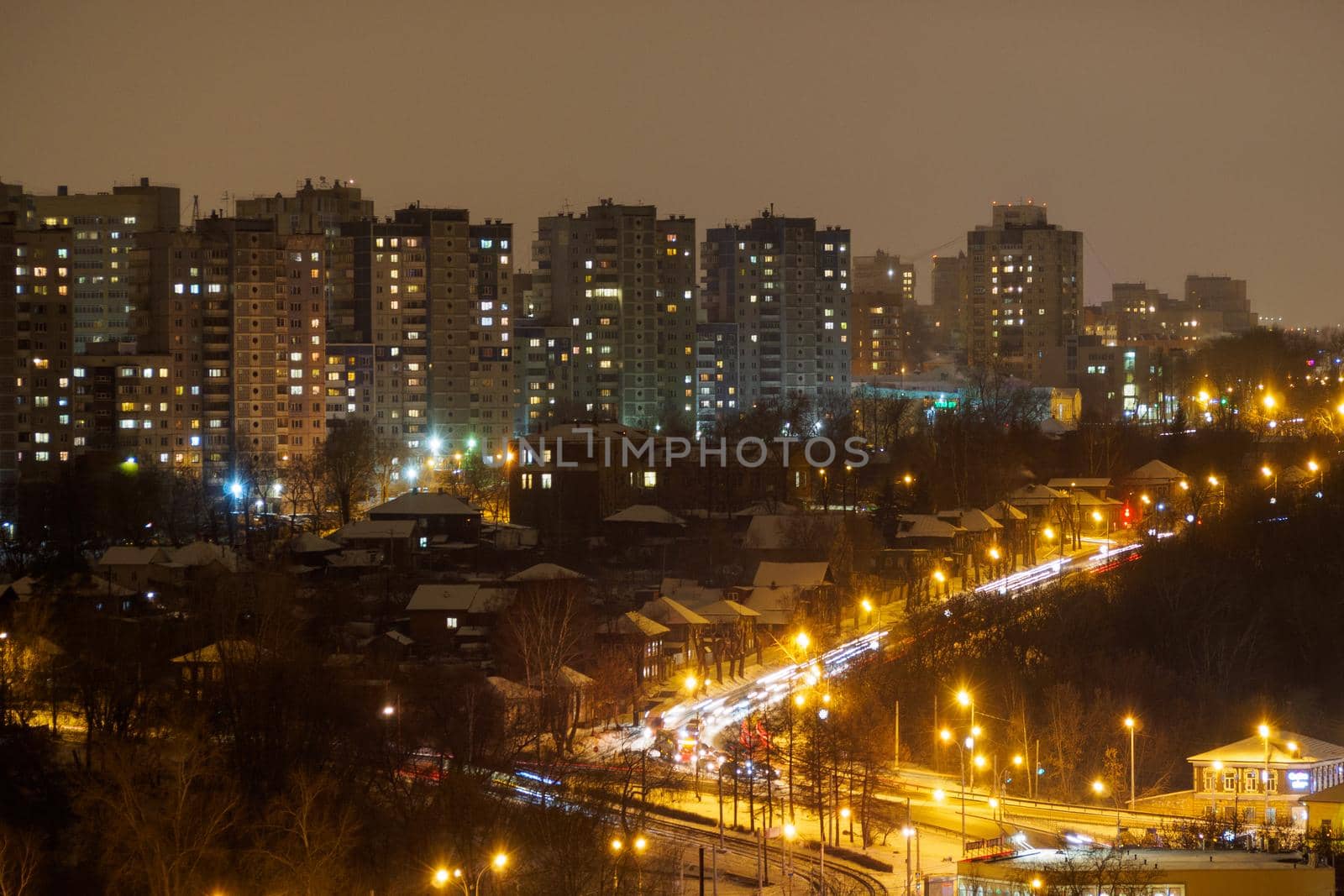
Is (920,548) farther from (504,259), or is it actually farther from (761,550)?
(504,259)

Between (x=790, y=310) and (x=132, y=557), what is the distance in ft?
105

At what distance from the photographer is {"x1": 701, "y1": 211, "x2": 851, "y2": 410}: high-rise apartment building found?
58000 millimetres

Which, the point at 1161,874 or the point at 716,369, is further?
the point at 716,369

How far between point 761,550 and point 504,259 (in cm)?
2195

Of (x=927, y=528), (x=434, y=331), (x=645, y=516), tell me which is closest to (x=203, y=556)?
(x=645, y=516)

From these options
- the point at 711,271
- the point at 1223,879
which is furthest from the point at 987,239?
the point at 1223,879

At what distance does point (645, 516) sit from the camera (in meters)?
31.6

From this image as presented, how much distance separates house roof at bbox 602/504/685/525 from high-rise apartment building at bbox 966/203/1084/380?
38586 mm

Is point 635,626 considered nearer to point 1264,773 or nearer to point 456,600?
point 456,600

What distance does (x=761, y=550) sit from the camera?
1178 inches

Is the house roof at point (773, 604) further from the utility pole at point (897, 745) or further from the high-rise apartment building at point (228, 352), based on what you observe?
the high-rise apartment building at point (228, 352)

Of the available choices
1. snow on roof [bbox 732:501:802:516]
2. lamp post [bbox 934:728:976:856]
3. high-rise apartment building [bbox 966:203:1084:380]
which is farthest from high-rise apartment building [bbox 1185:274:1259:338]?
lamp post [bbox 934:728:976:856]

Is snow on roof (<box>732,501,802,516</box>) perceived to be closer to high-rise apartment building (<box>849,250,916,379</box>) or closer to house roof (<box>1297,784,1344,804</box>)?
house roof (<box>1297,784,1344,804</box>)

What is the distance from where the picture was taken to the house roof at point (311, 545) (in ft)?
98.5
